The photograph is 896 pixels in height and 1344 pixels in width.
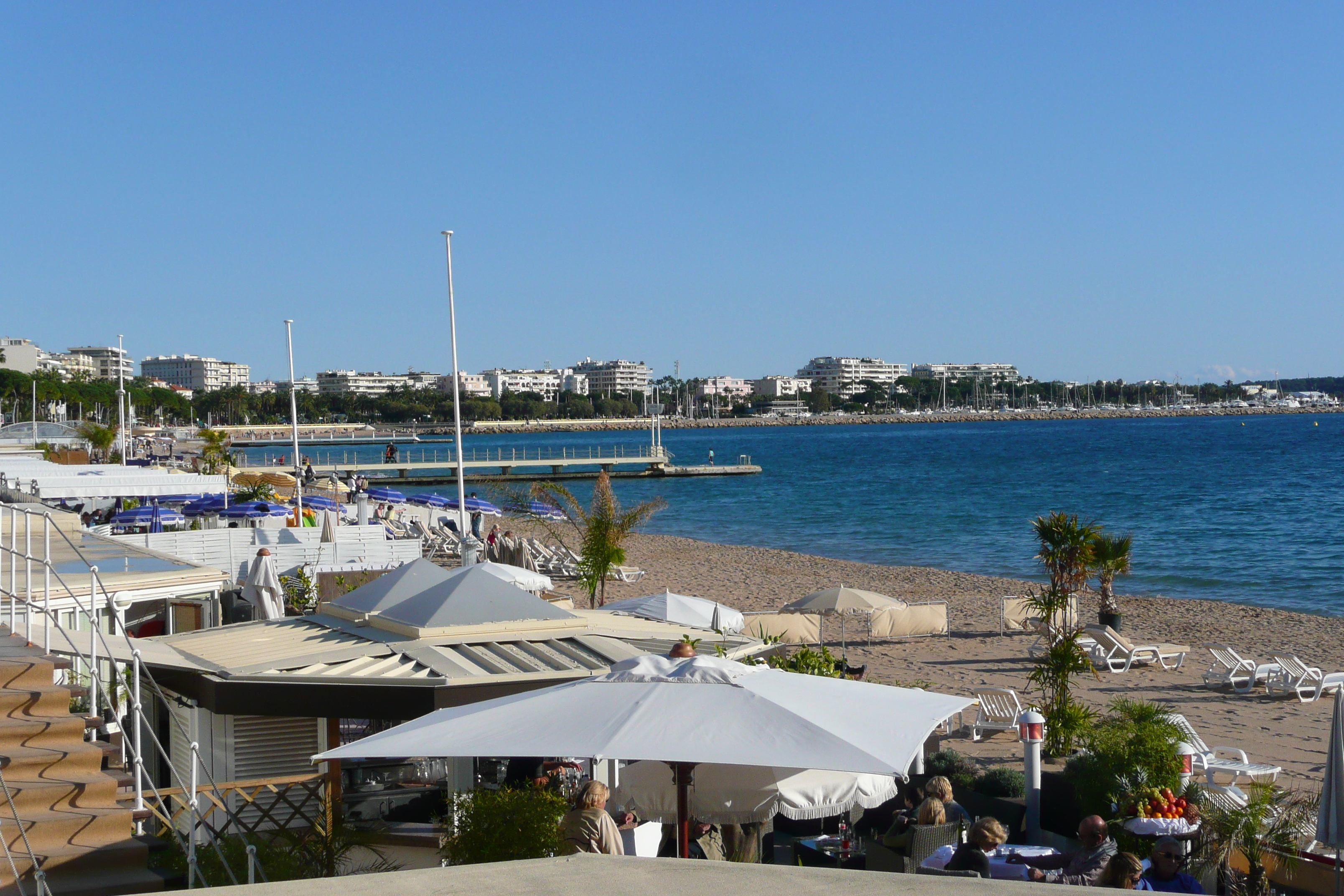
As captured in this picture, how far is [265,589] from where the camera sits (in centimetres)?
1135

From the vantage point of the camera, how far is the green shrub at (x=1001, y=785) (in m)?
7.67

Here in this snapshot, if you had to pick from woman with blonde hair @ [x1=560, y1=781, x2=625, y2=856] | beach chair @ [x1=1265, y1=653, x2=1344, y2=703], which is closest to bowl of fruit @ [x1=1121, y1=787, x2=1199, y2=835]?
woman with blonde hair @ [x1=560, y1=781, x2=625, y2=856]

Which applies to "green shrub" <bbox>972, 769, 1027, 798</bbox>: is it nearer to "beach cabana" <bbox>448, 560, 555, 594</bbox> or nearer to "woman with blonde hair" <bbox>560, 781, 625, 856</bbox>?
"woman with blonde hair" <bbox>560, 781, 625, 856</bbox>

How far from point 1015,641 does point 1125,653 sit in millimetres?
2189

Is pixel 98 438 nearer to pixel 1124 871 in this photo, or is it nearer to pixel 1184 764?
pixel 1184 764

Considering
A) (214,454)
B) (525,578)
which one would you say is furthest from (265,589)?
(214,454)

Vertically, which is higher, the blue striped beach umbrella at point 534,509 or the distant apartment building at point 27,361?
the distant apartment building at point 27,361

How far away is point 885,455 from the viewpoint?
100000 mm

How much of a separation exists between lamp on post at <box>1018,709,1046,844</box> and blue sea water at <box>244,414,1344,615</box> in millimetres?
17913

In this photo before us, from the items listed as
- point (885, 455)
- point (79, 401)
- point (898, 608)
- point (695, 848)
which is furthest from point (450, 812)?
point (79, 401)

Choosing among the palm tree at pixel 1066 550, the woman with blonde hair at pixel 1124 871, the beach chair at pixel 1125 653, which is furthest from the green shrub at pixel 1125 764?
the beach chair at pixel 1125 653

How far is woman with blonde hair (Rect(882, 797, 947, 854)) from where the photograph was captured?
6.64 meters

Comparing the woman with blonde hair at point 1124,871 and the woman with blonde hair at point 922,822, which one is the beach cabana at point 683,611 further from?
the woman with blonde hair at point 1124,871

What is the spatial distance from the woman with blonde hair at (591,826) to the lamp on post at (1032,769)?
3128mm
